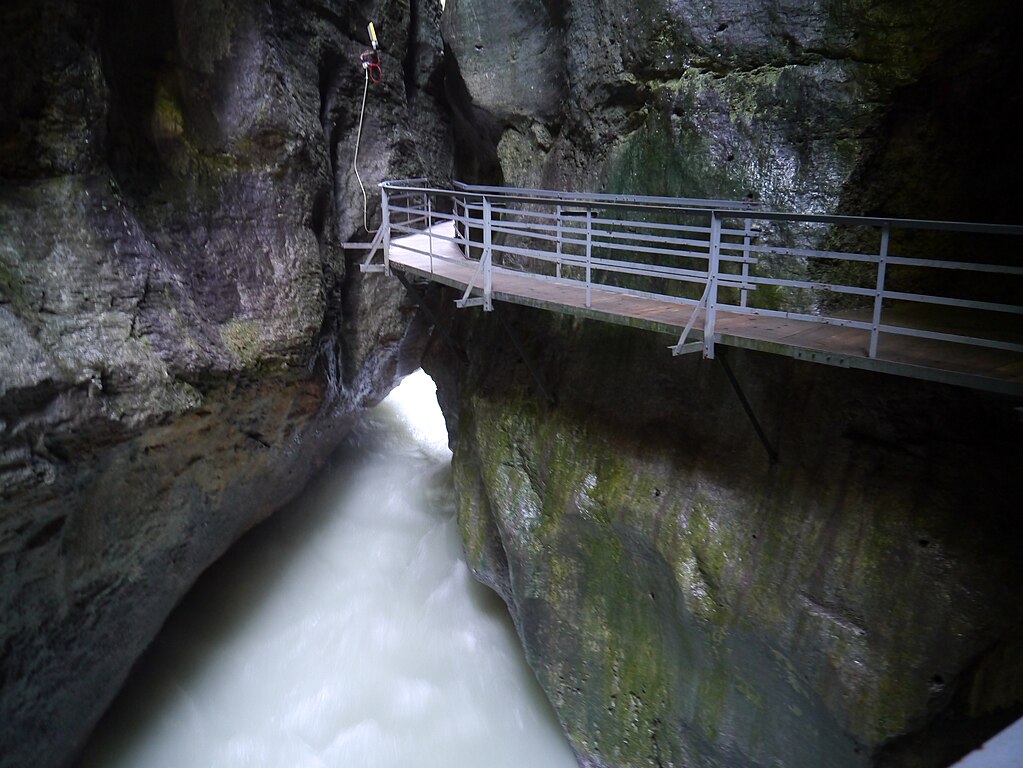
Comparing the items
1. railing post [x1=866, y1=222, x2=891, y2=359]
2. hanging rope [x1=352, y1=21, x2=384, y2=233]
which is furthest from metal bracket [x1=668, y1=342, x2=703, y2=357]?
hanging rope [x1=352, y1=21, x2=384, y2=233]

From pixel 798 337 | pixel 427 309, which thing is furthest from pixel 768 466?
pixel 427 309

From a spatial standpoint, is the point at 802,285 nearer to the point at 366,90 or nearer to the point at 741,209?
the point at 741,209

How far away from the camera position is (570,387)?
5.82 metres

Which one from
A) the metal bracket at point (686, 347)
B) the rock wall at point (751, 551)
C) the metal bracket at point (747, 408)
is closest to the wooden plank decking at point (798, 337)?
the metal bracket at point (686, 347)

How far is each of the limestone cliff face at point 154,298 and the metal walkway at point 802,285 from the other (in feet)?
5.65

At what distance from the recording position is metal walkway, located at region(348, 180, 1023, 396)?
→ 318 cm

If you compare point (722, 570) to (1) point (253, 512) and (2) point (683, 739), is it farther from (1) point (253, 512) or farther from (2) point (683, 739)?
(1) point (253, 512)

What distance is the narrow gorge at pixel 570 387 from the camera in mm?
4012

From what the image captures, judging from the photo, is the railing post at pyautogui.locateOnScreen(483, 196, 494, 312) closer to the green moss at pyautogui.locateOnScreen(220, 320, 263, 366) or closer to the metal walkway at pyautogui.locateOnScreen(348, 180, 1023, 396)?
the metal walkway at pyautogui.locateOnScreen(348, 180, 1023, 396)

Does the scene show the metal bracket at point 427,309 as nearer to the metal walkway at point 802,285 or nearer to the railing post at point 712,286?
the metal walkway at point 802,285

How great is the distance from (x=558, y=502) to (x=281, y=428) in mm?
3633

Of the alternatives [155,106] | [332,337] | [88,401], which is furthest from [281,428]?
[155,106]

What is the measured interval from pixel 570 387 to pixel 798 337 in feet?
8.03

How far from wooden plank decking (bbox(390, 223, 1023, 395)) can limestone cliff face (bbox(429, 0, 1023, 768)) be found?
1.84ft
